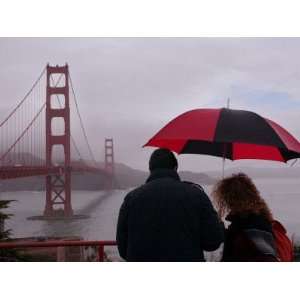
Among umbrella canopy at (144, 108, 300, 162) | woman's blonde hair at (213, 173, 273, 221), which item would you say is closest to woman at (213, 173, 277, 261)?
woman's blonde hair at (213, 173, 273, 221)

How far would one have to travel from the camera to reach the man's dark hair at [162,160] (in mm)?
1302

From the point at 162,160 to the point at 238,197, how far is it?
27 cm

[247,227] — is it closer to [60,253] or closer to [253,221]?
[253,221]

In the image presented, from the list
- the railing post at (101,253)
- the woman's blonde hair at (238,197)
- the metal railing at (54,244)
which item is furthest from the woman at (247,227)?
the railing post at (101,253)

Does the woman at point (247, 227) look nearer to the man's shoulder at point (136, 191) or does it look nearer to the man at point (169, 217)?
the man at point (169, 217)

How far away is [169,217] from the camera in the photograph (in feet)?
4.31

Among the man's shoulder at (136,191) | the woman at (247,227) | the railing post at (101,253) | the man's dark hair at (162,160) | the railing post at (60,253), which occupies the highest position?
the man's dark hair at (162,160)

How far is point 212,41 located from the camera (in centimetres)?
415

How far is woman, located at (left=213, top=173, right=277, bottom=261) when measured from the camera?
134 centimetres

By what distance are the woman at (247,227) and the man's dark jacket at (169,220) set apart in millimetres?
92

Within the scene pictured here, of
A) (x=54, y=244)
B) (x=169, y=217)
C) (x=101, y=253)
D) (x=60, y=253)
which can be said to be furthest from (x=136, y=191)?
(x=60, y=253)
